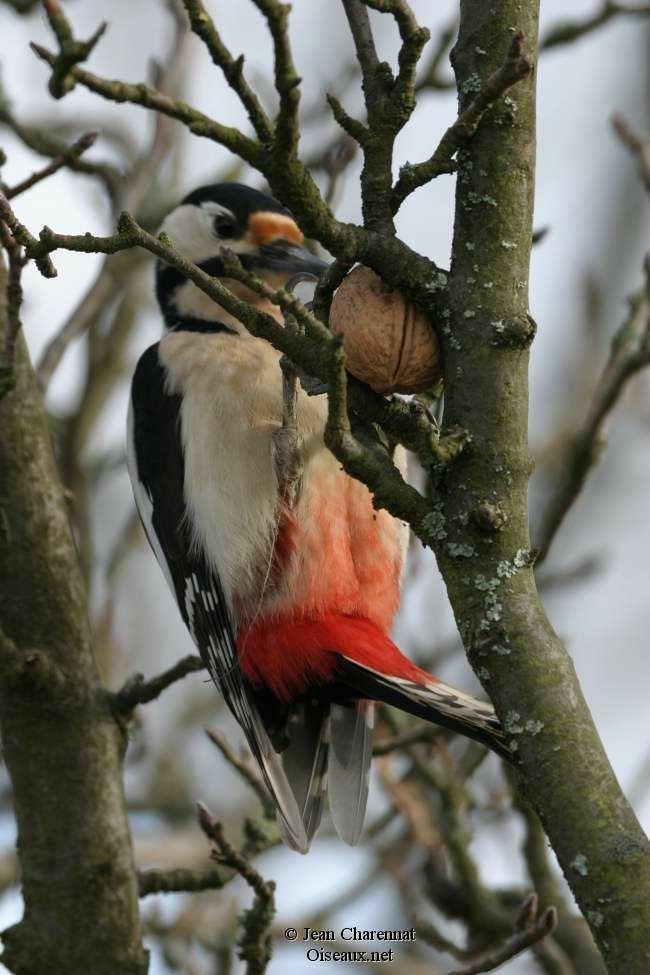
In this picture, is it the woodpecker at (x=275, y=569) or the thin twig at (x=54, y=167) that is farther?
the woodpecker at (x=275, y=569)

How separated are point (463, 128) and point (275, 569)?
4.95 feet

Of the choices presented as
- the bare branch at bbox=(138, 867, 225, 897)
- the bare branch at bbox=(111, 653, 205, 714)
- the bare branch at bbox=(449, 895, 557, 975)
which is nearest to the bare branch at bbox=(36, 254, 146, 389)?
the bare branch at bbox=(111, 653, 205, 714)

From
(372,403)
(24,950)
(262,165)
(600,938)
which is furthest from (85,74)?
(24,950)

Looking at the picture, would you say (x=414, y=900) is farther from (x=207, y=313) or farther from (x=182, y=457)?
(x=207, y=313)

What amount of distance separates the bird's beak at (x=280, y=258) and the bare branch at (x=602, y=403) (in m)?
A: 0.93

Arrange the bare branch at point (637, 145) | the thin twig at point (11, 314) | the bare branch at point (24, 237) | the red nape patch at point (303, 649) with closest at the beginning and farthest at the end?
the bare branch at point (24, 237) < the thin twig at point (11, 314) < the red nape patch at point (303, 649) < the bare branch at point (637, 145)

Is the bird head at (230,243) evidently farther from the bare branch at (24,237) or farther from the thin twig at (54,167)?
the bare branch at (24,237)

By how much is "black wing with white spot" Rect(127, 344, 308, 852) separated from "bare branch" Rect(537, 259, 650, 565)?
761 mm

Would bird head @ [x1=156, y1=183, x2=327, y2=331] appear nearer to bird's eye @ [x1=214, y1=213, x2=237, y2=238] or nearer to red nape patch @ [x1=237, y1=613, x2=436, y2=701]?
bird's eye @ [x1=214, y1=213, x2=237, y2=238]

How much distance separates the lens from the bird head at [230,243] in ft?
11.7

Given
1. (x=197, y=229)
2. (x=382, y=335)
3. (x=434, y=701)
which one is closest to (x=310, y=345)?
(x=382, y=335)

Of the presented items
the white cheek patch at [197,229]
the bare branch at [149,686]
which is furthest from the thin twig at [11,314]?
the white cheek patch at [197,229]

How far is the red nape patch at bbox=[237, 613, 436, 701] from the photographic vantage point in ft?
9.20

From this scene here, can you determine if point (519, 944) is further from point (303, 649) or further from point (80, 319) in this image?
point (80, 319)
